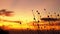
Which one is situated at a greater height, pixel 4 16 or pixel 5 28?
pixel 4 16

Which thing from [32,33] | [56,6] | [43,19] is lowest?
[32,33]

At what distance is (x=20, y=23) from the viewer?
17.3 feet

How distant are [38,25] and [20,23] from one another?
0.49 metres

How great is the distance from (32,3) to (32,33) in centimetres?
83

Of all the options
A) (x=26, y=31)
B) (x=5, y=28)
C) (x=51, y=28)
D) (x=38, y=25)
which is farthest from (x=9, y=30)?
(x=51, y=28)

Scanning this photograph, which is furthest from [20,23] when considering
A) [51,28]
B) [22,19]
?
[51,28]

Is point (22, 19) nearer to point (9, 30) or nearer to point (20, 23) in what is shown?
point (20, 23)

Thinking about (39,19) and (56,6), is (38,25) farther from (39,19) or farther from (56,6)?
(56,6)

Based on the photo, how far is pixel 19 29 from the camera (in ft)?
17.4

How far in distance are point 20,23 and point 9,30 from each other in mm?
360

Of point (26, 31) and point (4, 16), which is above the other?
point (4, 16)

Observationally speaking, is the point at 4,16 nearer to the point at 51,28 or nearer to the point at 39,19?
the point at 39,19

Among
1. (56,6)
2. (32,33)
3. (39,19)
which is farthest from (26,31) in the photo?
(56,6)

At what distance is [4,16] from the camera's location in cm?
525
